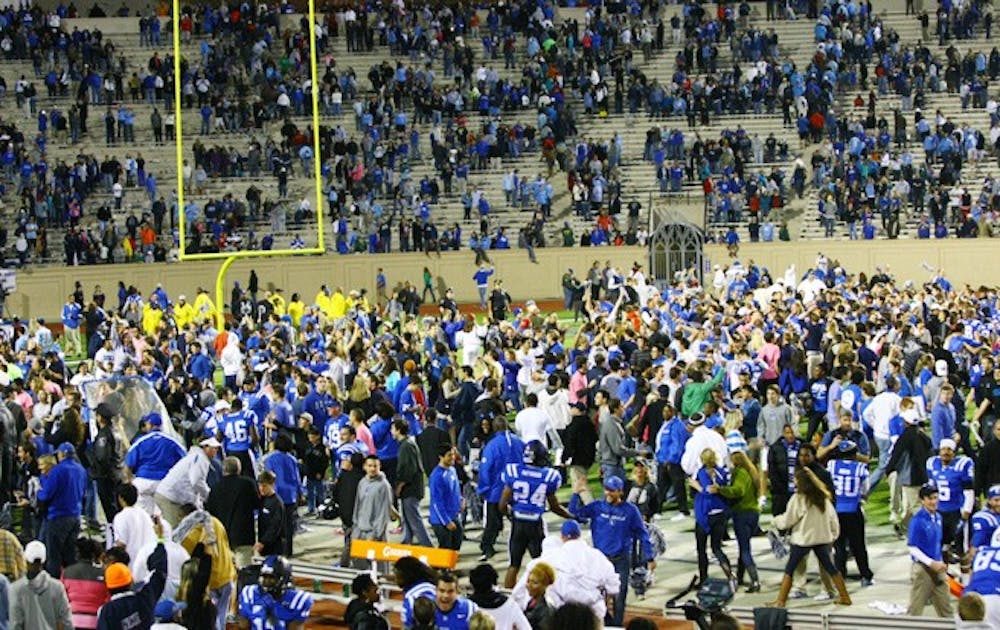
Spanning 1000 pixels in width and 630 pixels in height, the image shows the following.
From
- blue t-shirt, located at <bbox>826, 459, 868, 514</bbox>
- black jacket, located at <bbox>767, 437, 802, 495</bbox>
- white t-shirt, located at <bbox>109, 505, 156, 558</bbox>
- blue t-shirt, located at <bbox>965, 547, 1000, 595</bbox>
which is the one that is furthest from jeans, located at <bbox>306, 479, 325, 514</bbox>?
blue t-shirt, located at <bbox>965, 547, 1000, 595</bbox>

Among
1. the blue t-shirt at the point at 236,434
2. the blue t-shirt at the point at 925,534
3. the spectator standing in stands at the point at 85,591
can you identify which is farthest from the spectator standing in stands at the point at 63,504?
the blue t-shirt at the point at 925,534

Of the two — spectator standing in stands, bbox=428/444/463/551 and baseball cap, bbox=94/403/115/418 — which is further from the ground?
baseball cap, bbox=94/403/115/418

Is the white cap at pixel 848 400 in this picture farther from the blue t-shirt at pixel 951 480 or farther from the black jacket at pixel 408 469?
the black jacket at pixel 408 469

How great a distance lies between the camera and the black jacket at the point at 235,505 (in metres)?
14.4

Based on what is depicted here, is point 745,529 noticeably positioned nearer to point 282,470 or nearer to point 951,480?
point 951,480

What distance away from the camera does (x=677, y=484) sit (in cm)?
1839

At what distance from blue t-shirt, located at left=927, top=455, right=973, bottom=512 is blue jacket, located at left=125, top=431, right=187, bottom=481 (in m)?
6.78

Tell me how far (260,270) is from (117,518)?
3026cm

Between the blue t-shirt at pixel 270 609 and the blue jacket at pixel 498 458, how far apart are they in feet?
15.0

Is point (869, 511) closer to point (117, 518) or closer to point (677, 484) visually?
point (677, 484)

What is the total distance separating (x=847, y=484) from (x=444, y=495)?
Answer: 141 inches

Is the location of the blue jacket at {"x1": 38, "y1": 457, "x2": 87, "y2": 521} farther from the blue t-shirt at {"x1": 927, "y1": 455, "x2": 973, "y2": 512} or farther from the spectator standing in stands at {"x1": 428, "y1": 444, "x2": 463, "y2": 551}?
→ the blue t-shirt at {"x1": 927, "y1": 455, "x2": 973, "y2": 512}

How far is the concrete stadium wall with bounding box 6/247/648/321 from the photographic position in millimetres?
41688

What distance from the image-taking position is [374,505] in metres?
15.1
